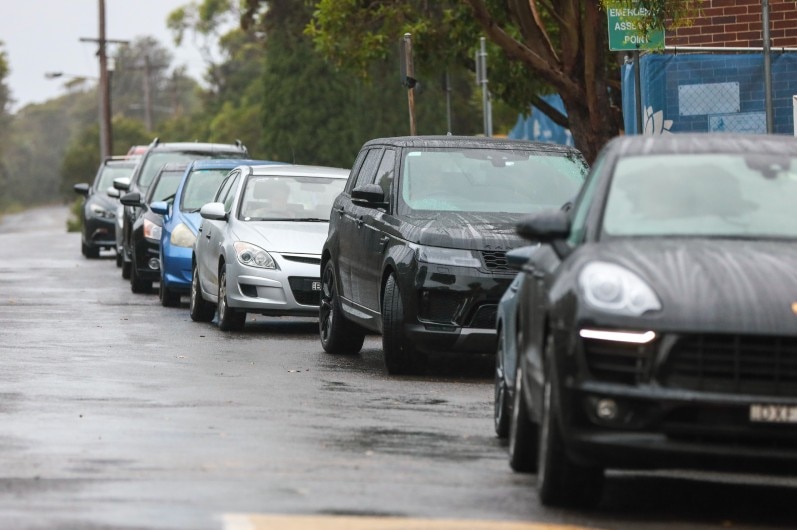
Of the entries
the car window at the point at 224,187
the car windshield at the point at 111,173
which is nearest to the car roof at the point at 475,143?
the car window at the point at 224,187

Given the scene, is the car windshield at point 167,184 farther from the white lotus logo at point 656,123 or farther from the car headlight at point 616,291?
the car headlight at point 616,291

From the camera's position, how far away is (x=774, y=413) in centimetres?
755

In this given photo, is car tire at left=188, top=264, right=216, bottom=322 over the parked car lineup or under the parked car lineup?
under

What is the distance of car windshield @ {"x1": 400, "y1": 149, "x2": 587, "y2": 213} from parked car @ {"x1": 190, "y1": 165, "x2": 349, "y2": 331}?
10.1 ft

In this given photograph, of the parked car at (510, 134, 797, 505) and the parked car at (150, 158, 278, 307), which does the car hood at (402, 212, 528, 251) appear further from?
the parked car at (150, 158, 278, 307)

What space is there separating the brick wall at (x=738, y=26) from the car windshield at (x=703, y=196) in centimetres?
1344

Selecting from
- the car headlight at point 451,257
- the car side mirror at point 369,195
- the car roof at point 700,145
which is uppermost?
the car roof at point 700,145

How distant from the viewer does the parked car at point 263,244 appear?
1786cm

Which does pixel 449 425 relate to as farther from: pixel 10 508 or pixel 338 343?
pixel 338 343

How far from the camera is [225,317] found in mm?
18406

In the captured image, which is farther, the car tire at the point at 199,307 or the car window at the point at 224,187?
the car window at the point at 224,187

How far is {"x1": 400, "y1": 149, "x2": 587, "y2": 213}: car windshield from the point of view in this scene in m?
14.6

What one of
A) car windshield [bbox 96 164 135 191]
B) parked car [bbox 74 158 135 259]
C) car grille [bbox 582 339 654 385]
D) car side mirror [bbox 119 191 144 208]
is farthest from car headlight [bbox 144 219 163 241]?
car grille [bbox 582 339 654 385]

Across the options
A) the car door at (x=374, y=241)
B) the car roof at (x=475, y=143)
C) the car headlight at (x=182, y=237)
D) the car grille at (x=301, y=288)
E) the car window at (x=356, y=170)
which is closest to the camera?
the car door at (x=374, y=241)
